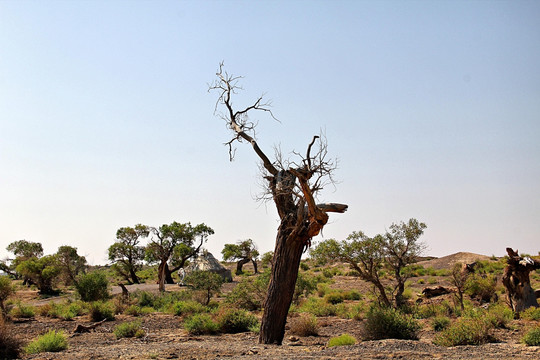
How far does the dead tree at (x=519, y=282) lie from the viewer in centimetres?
1711

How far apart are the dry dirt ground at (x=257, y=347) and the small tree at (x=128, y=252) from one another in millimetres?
26687

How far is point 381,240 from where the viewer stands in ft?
65.7

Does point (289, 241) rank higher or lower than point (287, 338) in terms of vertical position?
higher

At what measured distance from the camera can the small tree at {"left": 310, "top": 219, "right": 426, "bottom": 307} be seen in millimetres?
19328

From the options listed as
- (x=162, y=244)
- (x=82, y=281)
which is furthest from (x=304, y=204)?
(x=162, y=244)

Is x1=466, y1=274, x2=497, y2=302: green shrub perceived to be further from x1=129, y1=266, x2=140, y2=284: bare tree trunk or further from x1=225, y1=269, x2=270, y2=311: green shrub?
x1=129, y1=266, x2=140, y2=284: bare tree trunk

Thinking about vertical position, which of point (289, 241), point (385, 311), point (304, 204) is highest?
point (304, 204)

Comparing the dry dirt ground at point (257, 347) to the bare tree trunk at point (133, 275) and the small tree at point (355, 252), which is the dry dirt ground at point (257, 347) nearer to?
the small tree at point (355, 252)

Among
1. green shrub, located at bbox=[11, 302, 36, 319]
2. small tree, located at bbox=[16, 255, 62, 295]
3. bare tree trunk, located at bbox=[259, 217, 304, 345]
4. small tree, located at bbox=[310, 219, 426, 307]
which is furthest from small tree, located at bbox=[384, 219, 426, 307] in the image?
small tree, located at bbox=[16, 255, 62, 295]

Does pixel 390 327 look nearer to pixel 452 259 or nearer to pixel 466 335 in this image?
pixel 466 335

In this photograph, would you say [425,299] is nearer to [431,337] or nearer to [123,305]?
[431,337]

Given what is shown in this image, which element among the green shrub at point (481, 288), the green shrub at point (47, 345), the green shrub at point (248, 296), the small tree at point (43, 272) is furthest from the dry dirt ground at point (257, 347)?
the small tree at point (43, 272)

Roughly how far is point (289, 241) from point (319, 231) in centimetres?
92

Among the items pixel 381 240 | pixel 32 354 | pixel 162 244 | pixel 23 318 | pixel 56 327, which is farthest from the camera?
pixel 162 244
